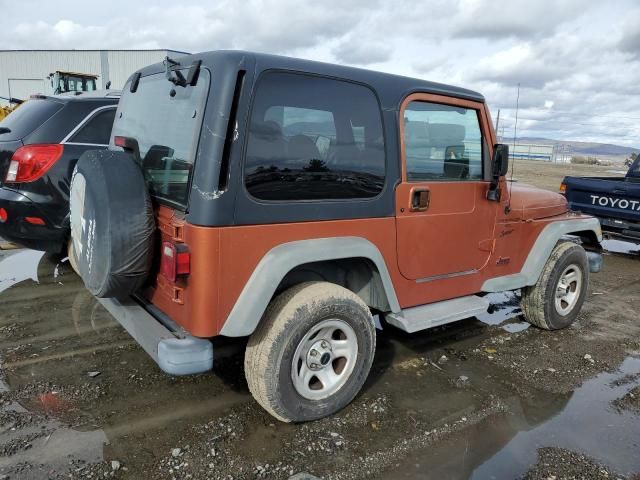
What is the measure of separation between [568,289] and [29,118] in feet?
18.0

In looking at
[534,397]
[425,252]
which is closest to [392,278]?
[425,252]

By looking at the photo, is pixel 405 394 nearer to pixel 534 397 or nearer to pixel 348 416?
pixel 348 416

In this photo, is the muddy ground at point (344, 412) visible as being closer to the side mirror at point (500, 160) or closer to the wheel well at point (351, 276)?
the wheel well at point (351, 276)

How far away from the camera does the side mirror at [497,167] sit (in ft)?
11.6

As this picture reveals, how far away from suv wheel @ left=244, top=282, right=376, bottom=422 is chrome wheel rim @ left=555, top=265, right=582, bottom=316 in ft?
7.82

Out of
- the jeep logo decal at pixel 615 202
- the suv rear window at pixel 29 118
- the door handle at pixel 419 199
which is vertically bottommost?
the jeep logo decal at pixel 615 202

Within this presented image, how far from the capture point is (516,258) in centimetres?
403

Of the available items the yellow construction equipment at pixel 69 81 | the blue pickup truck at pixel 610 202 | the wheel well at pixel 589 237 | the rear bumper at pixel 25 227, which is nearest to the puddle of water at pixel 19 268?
the rear bumper at pixel 25 227

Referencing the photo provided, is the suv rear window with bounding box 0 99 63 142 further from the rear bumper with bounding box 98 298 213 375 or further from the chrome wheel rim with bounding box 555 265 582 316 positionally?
the chrome wheel rim with bounding box 555 265 582 316

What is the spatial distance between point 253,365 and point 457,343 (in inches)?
85.8

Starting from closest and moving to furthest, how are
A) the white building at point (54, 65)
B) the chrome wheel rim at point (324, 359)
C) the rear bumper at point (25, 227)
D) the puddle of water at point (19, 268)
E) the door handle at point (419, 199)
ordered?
the chrome wheel rim at point (324, 359) < the door handle at point (419, 199) < the rear bumper at point (25, 227) < the puddle of water at point (19, 268) < the white building at point (54, 65)

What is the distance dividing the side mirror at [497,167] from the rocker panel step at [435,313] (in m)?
0.80

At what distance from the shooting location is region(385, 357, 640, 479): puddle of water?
2.54 m

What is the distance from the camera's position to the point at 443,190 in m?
3.32
